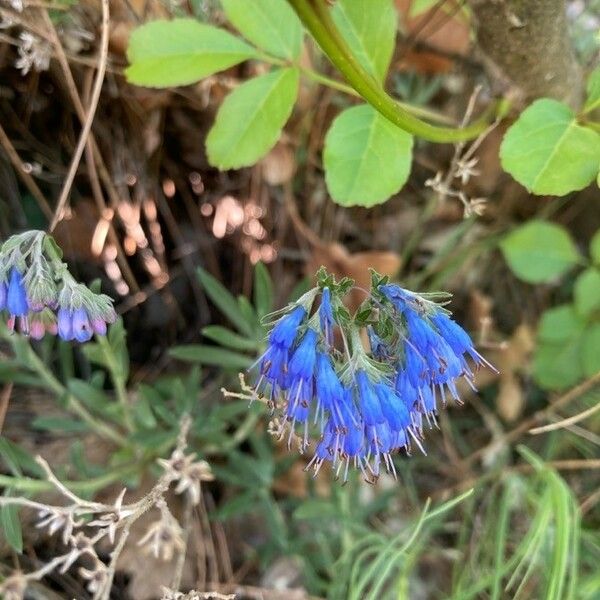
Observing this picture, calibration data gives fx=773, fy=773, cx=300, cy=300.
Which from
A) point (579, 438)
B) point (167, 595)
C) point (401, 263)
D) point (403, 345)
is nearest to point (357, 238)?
point (401, 263)

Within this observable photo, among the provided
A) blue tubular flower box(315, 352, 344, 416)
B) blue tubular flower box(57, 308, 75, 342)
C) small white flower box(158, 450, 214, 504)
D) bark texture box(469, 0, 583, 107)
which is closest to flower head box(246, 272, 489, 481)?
blue tubular flower box(315, 352, 344, 416)

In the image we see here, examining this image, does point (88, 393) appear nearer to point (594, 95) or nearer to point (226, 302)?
point (226, 302)

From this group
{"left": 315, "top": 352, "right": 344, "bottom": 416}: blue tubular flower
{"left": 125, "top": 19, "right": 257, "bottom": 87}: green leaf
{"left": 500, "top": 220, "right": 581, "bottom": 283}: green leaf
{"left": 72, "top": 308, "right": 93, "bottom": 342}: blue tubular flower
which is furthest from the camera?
A: {"left": 500, "top": 220, "right": 581, "bottom": 283}: green leaf

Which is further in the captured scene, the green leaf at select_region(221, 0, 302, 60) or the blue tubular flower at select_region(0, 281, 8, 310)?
the green leaf at select_region(221, 0, 302, 60)

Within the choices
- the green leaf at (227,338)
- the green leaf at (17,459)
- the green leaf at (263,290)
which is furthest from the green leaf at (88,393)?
the green leaf at (263,290)

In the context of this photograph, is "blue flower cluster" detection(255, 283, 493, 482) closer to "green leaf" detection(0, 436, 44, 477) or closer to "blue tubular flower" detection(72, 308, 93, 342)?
"blue tubular flower" detection(72, 308, 93, 342)

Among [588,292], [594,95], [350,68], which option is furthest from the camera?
[588,292]

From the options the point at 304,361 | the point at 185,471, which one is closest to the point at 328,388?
the point at 304,361
